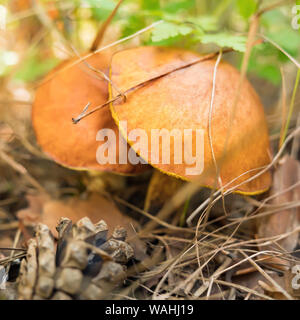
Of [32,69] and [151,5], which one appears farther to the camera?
[32,69]

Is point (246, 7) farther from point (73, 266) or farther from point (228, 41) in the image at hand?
point (73, 266)

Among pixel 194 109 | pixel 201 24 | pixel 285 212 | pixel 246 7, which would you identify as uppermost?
pixel 246 7

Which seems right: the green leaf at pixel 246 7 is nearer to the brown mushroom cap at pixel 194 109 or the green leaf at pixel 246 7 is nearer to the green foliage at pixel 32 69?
the brown mushroom cap at pixel 194 109

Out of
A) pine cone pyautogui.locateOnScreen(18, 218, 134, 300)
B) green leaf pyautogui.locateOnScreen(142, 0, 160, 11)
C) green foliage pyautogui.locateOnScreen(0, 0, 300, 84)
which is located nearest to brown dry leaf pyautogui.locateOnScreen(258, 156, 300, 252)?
green foliage pyautogui.locateOnScreen(0, 0, 300, 84)

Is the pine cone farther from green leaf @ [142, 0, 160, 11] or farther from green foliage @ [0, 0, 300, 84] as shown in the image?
green leaf @ [142, 0, 160, 11]

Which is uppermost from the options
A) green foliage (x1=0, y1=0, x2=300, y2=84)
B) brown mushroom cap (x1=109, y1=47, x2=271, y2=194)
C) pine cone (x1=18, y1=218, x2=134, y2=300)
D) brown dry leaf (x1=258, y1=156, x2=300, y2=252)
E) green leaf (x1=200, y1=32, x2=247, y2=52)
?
green foliage (x1=0, y1=0, x2=300, y2=84)

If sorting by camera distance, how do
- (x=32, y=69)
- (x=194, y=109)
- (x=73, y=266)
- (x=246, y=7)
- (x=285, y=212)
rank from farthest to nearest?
(x=32, y=69) → (x=246, y=7) → (x=285, y=212) → (x=194, y=109) → (x=73, y=266)

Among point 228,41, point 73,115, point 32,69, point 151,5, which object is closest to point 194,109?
point 228,41

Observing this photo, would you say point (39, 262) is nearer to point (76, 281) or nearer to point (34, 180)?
point (76, 281)
